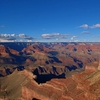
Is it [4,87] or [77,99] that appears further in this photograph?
[4,87]

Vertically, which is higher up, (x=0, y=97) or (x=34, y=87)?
(x=34, y=87)

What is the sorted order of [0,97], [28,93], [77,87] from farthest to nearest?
[0,97] → [28,93] → [77,87]

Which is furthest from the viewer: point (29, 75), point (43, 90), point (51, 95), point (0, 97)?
point (29, 75)

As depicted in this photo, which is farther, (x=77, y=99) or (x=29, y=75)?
(x=29, y=75)

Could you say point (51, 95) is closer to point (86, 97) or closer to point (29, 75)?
point (86, 97)

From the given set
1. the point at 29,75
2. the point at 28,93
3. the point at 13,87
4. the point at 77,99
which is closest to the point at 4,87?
the point at 13,87

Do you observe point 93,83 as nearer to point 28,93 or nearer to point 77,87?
point 77,87

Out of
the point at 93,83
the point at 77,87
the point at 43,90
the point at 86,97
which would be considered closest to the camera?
the point at 86,97

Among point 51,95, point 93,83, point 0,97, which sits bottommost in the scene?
point 0,97

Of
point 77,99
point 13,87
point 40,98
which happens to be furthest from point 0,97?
point 77,99
